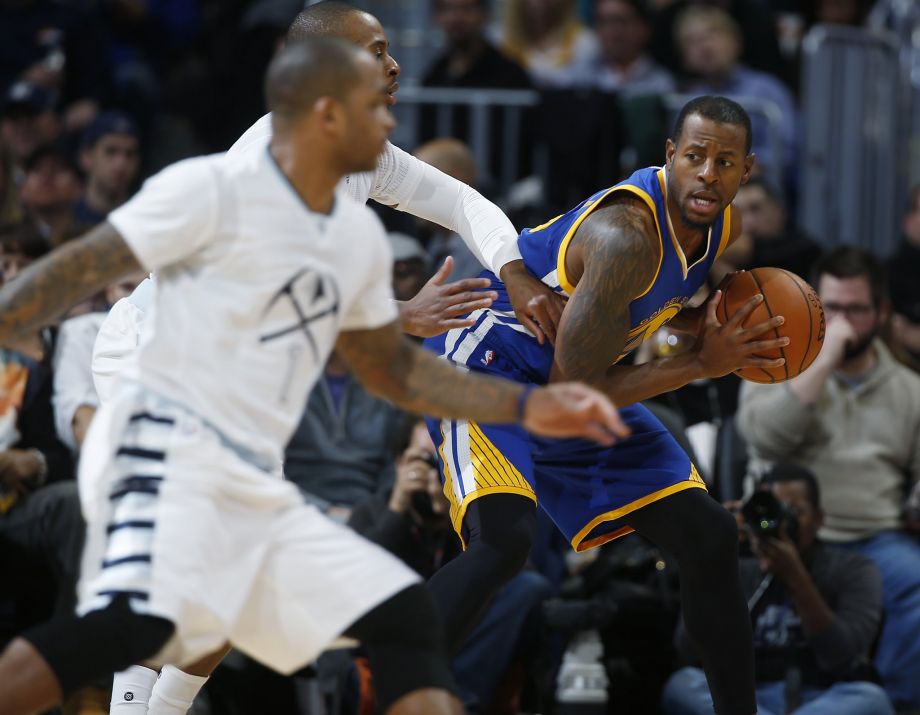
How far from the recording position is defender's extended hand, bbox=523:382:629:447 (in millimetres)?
3432

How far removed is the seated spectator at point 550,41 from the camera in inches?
411

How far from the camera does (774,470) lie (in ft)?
21.6

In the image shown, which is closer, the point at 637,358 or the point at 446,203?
the point at 446,203

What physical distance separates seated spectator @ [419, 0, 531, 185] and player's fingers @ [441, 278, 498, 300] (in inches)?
203

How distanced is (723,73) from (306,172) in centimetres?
693

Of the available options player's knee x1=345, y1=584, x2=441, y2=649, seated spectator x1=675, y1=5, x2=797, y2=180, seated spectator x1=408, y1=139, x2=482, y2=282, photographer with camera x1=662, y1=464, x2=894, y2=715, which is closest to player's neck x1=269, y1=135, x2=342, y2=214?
player's knee x1=345, y1=584, x2=441, y2=649

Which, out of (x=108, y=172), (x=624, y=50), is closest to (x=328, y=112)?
(x=108, y=172)

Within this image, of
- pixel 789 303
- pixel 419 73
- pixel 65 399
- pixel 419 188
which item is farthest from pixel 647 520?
pixel 419 73

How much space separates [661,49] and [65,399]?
226 inches

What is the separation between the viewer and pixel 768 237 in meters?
8.62

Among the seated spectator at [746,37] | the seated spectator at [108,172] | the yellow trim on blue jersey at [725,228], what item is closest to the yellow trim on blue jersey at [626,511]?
the yellow trim on blue jersey at [725,228]

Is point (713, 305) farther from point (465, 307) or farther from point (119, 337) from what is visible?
point (119, 337)

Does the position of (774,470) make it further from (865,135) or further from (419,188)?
(865,135)

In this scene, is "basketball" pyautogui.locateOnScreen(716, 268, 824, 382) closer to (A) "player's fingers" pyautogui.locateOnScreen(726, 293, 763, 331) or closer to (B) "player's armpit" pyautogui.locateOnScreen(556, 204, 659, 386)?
(A) "player's fingers" pyautogui.locateOnScreen(726, 293, 763, 331)
